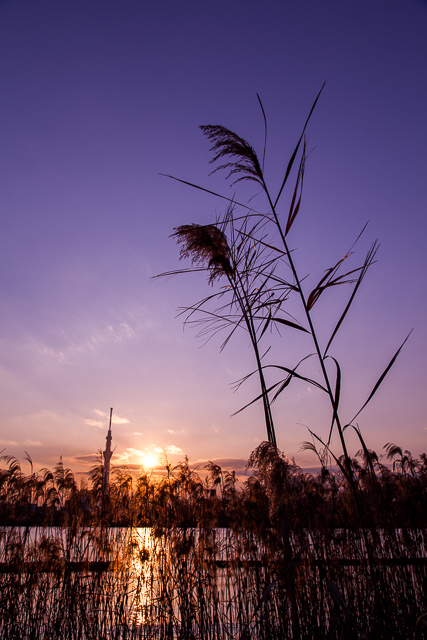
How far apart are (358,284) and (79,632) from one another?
14.7 ft

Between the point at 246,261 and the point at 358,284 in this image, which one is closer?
the point at 358,284

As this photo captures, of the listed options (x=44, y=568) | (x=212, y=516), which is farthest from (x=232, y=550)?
(x=44, y=568)

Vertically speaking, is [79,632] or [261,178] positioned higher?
[261,178]

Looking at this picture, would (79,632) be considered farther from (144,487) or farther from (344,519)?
(344,519)

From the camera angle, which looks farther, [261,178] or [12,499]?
[12,499]

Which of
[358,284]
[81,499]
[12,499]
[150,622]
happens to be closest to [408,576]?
[150,622]

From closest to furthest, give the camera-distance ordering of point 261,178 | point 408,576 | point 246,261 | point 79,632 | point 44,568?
point 261,178, point 246,261, point 79,632, point 408,576, point 44,568

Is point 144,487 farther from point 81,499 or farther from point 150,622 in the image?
point 81,499

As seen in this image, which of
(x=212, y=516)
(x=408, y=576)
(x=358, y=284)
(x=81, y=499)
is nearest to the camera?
(x=358, y=284)

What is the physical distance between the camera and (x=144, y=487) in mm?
5395

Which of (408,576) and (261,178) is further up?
(261,178)

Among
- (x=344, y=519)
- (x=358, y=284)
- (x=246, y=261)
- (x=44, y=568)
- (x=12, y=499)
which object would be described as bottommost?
(x=44, y=568)

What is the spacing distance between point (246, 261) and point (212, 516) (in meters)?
4.36

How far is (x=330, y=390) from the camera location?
5.18ft
